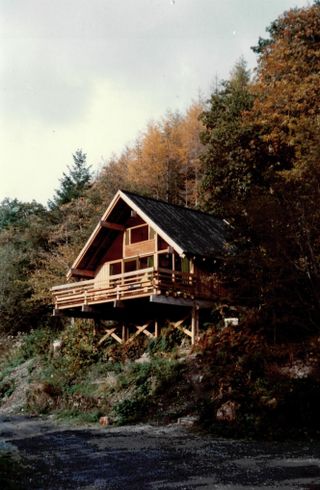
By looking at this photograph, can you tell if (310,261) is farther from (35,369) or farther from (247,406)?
(35,369)

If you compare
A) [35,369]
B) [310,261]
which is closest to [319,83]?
[310,261]

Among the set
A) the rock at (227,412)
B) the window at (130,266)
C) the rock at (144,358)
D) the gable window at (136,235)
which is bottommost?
the rock at (227,412)

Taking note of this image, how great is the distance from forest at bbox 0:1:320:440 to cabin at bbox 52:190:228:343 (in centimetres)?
245

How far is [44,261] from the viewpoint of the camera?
36.3 m

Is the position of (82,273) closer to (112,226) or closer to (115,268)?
(115,268)

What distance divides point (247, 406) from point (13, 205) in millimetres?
46964

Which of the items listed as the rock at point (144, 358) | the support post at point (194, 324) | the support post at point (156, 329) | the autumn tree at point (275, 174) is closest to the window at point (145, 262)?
the support post at point (156, 329)

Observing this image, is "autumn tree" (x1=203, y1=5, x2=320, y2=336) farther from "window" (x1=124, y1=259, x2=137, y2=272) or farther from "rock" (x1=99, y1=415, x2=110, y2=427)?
"rock" (x1=99, y1=415, x2=110, y2=427)

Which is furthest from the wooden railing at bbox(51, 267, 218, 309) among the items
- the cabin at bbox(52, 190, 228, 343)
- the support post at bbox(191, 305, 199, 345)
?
the support post at bbox(191, 305, 199, 345)

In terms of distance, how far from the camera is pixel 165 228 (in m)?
24.4

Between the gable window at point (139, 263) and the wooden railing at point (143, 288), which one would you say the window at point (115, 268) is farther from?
the wooden railing at point (143, 288)

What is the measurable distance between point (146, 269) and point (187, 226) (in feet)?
14.6

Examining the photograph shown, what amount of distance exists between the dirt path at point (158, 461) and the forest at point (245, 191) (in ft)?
15.1

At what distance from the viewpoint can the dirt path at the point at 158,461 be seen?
30.2ft
